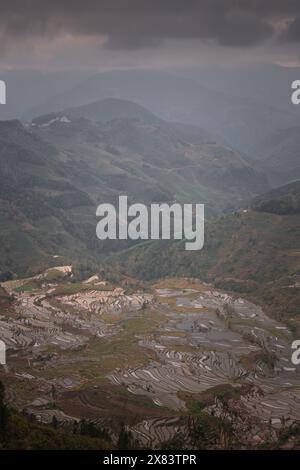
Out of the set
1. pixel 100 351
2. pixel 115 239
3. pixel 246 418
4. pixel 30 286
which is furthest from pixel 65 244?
pixel 246 418

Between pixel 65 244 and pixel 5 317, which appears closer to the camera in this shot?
pixel 5 317

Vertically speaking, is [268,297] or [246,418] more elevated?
[268,297]

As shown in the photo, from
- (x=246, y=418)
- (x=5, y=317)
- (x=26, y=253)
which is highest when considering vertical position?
(x=26, y=253)

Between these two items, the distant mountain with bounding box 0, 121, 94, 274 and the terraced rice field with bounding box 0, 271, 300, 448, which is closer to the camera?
the terraced rice field with bounding box 0, 271, 300, 448

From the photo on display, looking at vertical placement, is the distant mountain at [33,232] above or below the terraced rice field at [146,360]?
above

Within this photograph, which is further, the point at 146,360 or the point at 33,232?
the point at 33,232

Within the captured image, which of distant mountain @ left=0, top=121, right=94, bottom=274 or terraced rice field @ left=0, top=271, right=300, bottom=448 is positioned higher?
distant mountain @ left=0, top=121, right=94, bottom=274

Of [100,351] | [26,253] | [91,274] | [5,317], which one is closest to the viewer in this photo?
[100,351]

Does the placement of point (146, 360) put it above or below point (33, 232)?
below

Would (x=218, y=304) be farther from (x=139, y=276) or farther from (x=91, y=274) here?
(x=139, y=276)

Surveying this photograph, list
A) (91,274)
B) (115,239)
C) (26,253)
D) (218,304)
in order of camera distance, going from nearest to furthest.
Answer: (218,304)
(91,274)
(26,253)
(115,239)

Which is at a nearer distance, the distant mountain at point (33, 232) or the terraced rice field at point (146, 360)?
the terraced rice field at point (146, 360)
